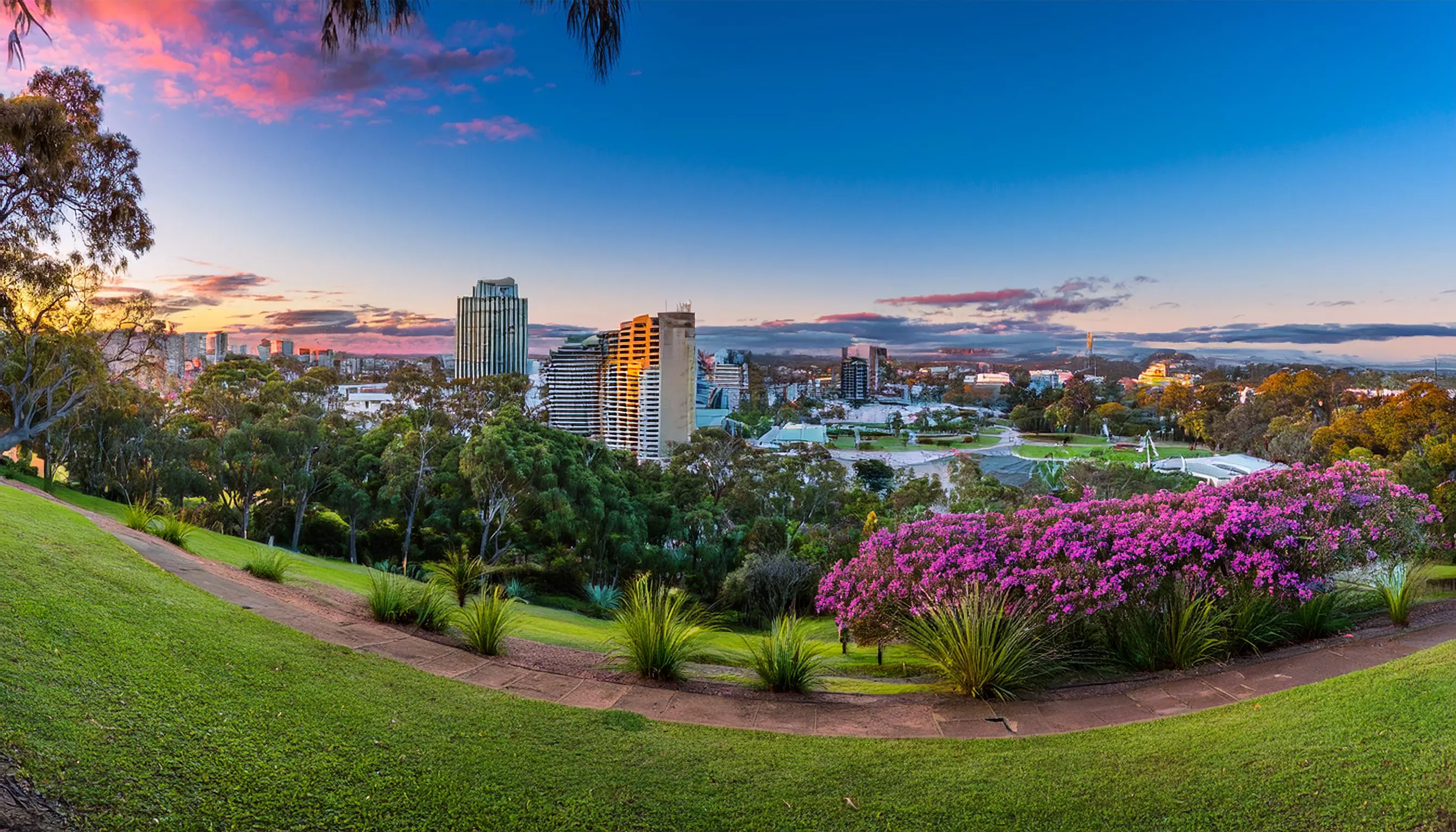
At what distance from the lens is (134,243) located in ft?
35.2

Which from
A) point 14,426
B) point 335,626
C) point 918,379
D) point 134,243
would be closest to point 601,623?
point 335,626

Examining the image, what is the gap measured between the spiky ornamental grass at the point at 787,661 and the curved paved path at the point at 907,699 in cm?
16

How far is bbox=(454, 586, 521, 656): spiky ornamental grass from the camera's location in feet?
17.7

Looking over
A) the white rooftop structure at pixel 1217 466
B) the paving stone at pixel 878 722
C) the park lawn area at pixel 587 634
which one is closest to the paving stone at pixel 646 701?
the paving stone at pixel 878 722

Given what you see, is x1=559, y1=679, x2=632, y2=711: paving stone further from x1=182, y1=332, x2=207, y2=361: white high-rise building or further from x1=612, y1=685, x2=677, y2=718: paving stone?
x1=182, y1=332, x2=207, y2=361: white high-rise building

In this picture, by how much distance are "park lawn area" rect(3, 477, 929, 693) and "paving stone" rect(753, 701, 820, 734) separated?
0.63m

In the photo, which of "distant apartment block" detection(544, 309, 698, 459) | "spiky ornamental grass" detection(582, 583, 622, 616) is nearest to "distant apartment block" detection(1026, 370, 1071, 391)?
"distant apartment block" detection(544, 309, 698, 459)

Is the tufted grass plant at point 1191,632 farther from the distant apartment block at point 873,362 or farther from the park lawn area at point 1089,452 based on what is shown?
the distant apartment block at point 873,362

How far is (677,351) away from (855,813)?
6691cm

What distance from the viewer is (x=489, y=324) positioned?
8725 cm

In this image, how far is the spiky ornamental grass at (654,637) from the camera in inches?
198

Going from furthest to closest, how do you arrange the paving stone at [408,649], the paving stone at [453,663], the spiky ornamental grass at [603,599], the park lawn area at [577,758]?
the spiky ornamental grass at [603,599]
the paving stone at [408,649]
the paving stone at [453,663]
the park lawn area at [577,758]

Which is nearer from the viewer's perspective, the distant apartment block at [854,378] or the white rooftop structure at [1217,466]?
the white rooftop structure at [1217,466]

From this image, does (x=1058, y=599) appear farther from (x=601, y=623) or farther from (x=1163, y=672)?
(x=601, y=623)
